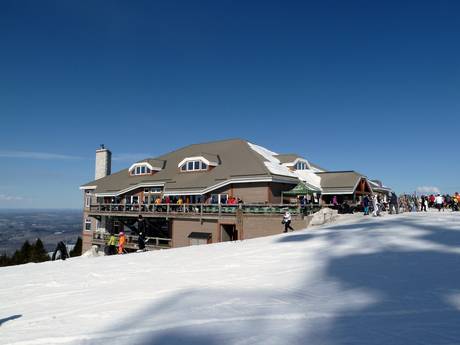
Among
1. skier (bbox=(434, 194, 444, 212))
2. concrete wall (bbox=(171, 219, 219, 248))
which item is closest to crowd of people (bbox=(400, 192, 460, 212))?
skier (bbox=(434, 194, 444, 212))

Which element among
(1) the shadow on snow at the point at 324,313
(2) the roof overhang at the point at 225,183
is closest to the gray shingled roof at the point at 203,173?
(2) the roof overhang at the point at 225,183

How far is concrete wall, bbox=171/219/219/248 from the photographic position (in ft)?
85.8

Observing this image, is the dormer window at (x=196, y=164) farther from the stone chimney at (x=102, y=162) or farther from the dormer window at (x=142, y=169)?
the stone chimney at (x=102, y=162)

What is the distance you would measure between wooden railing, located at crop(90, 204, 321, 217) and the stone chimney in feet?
38.9

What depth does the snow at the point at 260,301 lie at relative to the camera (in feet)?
14.5

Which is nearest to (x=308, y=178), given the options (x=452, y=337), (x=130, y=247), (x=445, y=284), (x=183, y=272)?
(x=130, y=247)

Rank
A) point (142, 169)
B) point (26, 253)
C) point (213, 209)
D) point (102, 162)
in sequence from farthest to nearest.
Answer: point (26, 253)
point (102, 162)
point (142, 169)
point (213, 209)

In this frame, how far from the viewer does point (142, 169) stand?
37625 mm

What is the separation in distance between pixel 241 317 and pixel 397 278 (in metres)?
3.59

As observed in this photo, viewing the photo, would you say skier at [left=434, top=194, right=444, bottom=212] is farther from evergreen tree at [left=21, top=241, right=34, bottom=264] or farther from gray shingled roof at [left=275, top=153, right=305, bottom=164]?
evergreen tree at [left=21, top=241, right=34, bottom=264]

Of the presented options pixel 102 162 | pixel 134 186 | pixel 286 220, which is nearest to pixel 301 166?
pixel 286 220

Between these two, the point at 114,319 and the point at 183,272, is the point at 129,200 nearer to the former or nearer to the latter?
the point at 183,272

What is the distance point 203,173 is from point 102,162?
18.8 m

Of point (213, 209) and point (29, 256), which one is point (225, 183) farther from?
point (29, 256)
